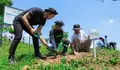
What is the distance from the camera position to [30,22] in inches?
285

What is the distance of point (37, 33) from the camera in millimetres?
7000

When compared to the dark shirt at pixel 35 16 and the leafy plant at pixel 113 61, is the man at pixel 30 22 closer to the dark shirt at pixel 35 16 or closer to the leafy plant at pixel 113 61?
the dark shirt at pixel 35 16

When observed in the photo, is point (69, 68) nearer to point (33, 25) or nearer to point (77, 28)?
point (33, 25)

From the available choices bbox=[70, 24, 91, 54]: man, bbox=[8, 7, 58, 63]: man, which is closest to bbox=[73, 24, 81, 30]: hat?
bbox=[70, 24, 91, 54]: man

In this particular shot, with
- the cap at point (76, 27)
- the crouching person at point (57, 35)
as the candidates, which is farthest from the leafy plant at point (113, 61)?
the cap at point (76, 27)

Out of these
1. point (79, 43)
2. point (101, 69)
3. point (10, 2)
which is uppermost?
point (10, 2)

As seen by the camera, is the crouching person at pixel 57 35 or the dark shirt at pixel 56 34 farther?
the dark shirt at pixel 56 34

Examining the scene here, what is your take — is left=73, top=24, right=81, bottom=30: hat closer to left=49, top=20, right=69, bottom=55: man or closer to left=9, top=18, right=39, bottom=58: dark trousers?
left=49, top=20, right=69, bottom=55: man

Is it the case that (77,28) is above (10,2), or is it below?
below

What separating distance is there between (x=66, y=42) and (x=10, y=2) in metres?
36.1

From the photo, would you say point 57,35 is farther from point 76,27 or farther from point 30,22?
point 30,22

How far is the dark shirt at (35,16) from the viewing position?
7055 millimetres

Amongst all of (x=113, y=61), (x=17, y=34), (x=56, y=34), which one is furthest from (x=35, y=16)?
(x=113, y=61)

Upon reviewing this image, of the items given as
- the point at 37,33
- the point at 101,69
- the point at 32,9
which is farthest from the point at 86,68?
the point at 32,9
